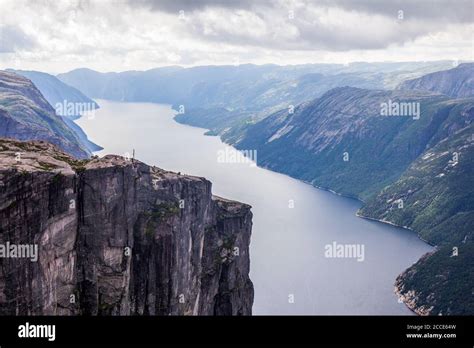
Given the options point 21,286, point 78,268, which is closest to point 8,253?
point 21,286

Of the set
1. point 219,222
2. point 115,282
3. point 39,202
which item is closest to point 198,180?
point 219,222

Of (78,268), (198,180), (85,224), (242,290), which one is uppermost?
Answer: (198,180)
